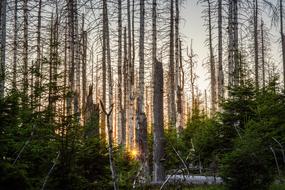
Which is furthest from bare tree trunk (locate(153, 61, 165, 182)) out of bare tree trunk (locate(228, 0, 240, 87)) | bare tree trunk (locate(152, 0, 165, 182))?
bare tree trunk (locate(228, 0, 240, 87))

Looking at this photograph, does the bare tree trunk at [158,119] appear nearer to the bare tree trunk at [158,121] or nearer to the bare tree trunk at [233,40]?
the bare tree trunk at [158,121]

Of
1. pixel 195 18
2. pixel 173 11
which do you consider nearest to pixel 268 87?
pixel 173 11

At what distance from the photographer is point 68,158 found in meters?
5.64

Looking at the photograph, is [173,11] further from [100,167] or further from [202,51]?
[100,167]

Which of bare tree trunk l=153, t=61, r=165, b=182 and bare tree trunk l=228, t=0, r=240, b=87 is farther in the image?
bare tree trunk l=228, t=0, r=240, b=87

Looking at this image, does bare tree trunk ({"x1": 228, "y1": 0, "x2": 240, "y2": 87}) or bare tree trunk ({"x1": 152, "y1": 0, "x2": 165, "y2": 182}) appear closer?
bare tree trunk ({"x1": 152, "y1": 0, "x2": 165, "y2": 182})

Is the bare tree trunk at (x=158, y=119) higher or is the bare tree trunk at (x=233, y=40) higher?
the bare tree trunk at (x=233, y=40)

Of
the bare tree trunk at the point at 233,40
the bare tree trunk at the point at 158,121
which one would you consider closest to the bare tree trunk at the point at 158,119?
the bare tree trunk at the point at 158,121

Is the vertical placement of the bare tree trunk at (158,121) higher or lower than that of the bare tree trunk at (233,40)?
lower

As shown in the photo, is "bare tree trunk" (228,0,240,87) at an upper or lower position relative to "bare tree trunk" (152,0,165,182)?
upper

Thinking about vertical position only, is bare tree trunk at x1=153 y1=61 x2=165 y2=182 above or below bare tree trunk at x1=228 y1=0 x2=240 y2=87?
below

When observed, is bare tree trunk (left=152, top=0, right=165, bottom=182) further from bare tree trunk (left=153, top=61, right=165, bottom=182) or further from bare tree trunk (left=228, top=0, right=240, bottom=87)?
bare tree trunk (left=228, top=0, right=240, bottom=87)

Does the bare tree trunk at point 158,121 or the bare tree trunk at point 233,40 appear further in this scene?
the bare tree trunk at point 233,40

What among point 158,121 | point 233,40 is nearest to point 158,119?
point 158,121
